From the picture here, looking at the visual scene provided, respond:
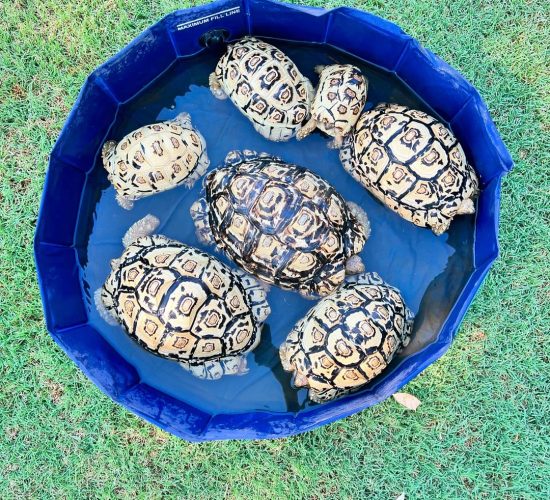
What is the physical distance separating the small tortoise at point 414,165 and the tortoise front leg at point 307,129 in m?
0.24

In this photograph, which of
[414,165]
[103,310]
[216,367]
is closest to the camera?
[414,165]

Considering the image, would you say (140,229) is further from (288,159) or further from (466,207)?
(466,207)

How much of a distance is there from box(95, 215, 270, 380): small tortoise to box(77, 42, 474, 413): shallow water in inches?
7.8

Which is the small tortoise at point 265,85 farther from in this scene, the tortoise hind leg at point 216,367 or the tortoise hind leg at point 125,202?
the tortoise hind leg at point 216,367

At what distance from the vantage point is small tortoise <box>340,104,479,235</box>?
9.78ft

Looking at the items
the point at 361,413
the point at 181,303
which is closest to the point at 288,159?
the point at 181,303

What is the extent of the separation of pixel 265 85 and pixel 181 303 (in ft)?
3.90

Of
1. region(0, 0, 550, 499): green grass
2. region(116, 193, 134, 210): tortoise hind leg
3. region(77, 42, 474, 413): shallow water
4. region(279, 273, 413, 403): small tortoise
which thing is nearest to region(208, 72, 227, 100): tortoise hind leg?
region(77, 42, 474, 413): shallow water

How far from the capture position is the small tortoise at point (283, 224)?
2.89 metres

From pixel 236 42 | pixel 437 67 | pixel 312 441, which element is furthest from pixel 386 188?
pixel 312 441

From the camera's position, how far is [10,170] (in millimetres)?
3482

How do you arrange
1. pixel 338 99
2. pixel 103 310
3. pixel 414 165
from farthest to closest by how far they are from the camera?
pixel 103 310, pixel 338 99, pixel 414 165

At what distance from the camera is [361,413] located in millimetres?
3352

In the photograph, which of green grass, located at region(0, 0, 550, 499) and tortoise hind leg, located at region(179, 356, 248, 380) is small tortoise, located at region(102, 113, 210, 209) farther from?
tortoise hind leg, located at region(179, 356, 248, 380)
